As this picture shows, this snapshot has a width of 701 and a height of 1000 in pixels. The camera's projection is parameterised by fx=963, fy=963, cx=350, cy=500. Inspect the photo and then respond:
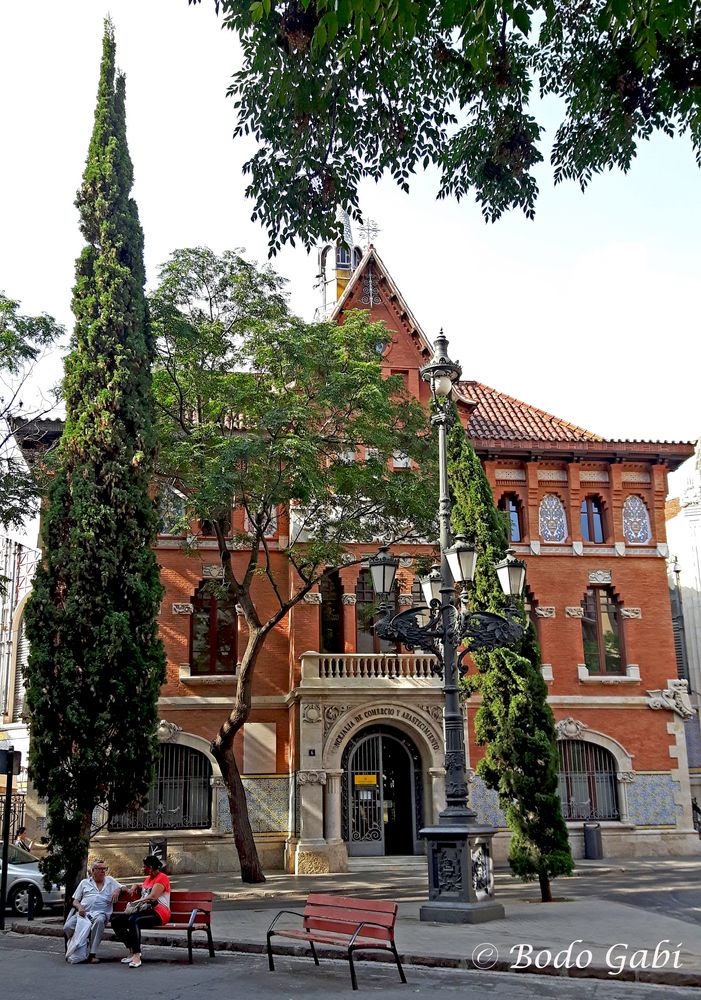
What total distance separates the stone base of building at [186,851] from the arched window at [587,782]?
7830 millimetres

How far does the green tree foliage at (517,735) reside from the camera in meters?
15.8

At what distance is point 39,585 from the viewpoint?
15555mm

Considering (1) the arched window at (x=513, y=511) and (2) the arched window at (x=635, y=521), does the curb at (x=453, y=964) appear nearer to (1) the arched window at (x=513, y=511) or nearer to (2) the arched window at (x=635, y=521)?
(1) the arched window at (x=513, y=511)

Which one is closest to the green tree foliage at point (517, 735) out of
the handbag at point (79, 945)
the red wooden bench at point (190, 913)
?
the red wooden bench at point (190, 913)

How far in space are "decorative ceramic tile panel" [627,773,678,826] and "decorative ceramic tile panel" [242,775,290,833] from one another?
9.35m

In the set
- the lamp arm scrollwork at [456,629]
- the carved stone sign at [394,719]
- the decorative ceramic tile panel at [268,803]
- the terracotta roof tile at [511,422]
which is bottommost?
the decorative ceramic tile panel at [268,803]

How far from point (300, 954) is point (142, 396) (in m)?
9.69

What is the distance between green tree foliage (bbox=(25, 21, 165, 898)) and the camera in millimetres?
14828

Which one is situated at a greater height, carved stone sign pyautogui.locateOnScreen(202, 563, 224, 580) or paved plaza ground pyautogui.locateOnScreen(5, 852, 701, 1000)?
carved stone sign pyautogui.locateOnScreen(202, 563, 224, 580)

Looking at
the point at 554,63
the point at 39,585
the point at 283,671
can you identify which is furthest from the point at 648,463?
the point at 554,63

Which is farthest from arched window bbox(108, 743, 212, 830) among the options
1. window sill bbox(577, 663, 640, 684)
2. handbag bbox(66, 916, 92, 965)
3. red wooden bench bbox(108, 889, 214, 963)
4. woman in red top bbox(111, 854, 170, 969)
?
handbag bbox(66, 916, 92, 965)

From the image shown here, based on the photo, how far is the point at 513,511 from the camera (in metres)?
28.2

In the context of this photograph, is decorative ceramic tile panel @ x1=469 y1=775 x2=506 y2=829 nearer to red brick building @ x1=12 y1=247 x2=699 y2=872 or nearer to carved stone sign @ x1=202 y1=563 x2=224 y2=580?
red brick building @ x1=12 y1=247 x2=699 y2=872

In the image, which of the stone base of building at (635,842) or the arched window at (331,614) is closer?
the stone base of building at (635,842)
